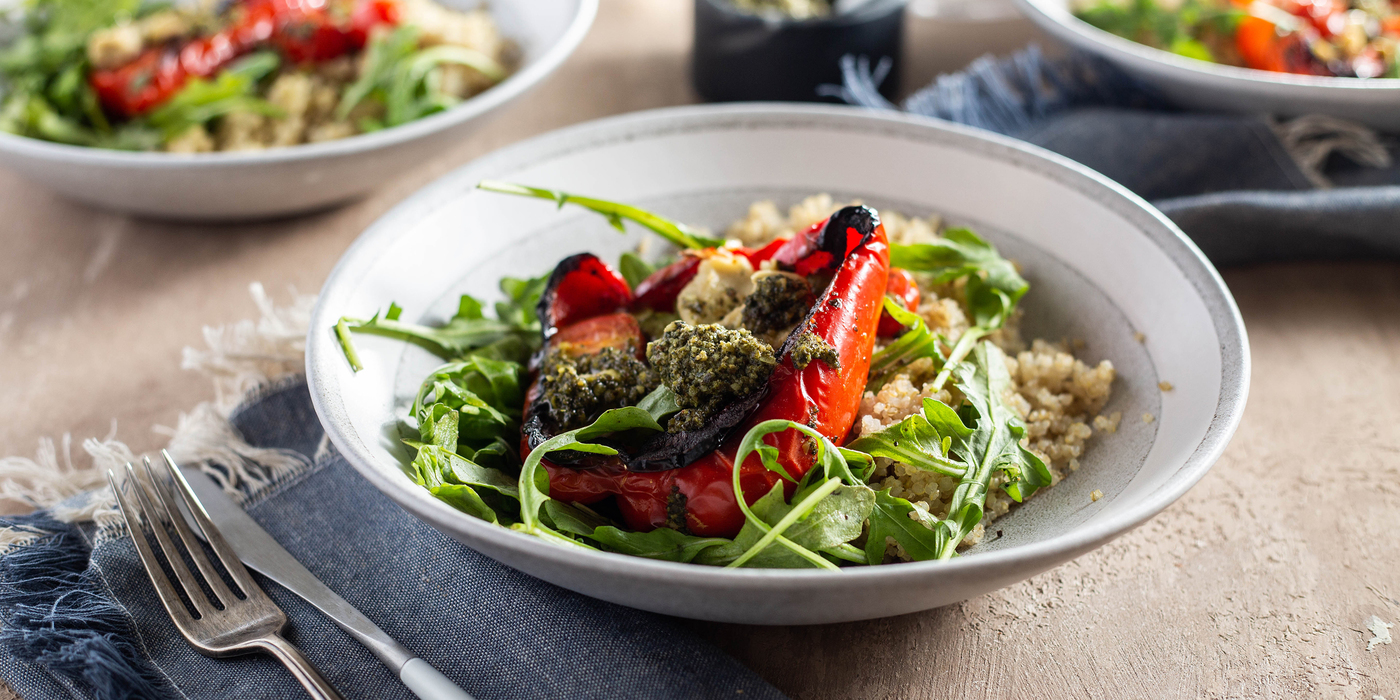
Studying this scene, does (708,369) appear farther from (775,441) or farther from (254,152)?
(254,152)

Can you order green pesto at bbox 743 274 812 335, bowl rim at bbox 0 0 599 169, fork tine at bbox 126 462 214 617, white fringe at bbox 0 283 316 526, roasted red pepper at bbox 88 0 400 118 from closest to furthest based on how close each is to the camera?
fork tine at bbox 126 462 214 617 < green pesto at bbox 743 274 812 335 < white fringe at bbox 0 283 316 526 < bowl rim at bbox 0 0 599 169 < roasted red pepper at bbox 88 0 400 118

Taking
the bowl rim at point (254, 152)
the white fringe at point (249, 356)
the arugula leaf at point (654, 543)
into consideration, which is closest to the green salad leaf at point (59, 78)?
the bowl rim at point (254, 152)

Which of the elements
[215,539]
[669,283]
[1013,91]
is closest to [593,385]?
[669,283]

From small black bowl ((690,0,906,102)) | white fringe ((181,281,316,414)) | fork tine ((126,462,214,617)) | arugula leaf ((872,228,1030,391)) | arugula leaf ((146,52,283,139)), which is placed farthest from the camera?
small black bowl ((690,0,906,102))

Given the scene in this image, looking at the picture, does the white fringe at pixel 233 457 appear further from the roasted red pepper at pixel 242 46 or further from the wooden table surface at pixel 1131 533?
the roasted red pepper at pixel 242 46

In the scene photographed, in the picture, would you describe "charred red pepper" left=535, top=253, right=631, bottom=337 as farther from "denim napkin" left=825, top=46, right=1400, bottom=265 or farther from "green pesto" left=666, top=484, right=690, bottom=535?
"denim napkin" left=825, top=46, right=1400, bottom=265

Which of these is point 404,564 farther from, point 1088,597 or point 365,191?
point 365,191

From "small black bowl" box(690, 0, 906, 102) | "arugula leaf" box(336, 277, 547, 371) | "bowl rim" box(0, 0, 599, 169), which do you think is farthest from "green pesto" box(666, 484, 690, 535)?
"small black bowl" box(690, 0, 906, 102)
